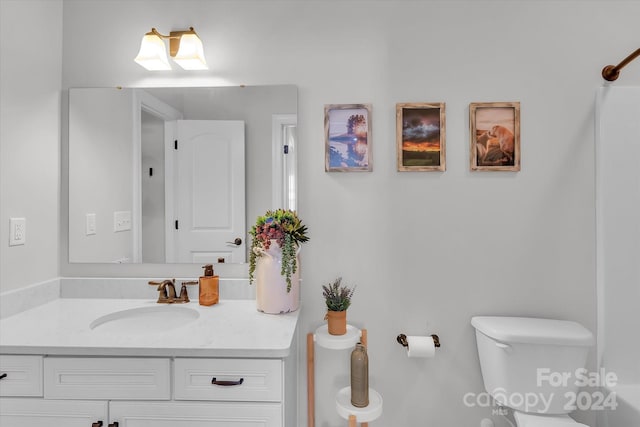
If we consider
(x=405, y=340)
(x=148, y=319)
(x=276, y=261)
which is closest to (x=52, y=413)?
(x=148, y=319)

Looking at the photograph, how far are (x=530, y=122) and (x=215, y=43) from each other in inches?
59.5

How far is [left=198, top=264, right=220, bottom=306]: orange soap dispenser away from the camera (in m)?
1.46

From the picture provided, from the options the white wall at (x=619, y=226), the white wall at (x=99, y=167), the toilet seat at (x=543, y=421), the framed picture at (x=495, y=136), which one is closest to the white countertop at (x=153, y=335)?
the white wall at (x=99, y=167)

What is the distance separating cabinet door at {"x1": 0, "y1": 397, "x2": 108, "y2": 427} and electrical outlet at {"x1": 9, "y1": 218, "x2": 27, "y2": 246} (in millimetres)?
610

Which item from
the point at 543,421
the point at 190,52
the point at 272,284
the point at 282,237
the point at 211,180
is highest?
the point at 190,52

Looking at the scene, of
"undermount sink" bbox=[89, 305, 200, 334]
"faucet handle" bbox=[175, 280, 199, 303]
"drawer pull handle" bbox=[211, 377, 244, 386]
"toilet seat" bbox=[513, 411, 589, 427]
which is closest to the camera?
"drawer pull handle" bbox=[211, 377, 244, 386]

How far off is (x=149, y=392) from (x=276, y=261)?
0.61 meters

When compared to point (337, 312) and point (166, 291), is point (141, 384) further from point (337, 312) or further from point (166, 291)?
point (337, 312)

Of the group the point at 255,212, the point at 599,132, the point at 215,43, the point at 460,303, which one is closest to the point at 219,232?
the point at 255,212

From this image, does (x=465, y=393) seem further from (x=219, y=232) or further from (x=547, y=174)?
(x=219, y=232)

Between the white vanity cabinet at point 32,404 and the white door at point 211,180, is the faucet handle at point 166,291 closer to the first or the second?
the white door at point 211,180

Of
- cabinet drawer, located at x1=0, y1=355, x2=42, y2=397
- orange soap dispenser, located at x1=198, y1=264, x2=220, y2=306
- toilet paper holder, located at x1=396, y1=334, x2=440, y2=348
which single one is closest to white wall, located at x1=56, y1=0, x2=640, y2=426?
toilet paper holder, located at x1=396, y1=334, x2=440, y2=348

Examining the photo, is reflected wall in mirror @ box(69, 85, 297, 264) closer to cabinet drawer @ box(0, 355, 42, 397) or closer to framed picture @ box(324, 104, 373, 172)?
framed picture @ box(324, 104, 373, 172)

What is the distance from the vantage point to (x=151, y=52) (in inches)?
58.4
